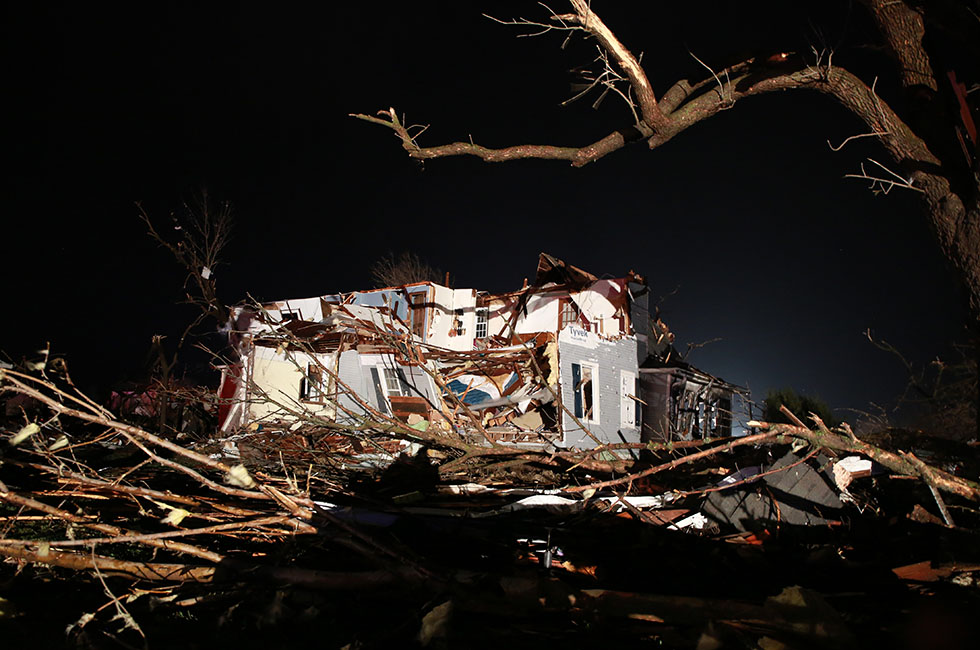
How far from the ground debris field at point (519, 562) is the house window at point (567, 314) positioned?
1356cm

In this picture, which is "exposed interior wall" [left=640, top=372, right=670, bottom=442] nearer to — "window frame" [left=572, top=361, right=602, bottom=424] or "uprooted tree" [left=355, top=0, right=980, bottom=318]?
"window frame" [left=572, top=361, right=602, bottom=424]

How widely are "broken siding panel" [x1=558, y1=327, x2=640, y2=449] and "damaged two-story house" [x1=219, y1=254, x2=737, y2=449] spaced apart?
38 mm

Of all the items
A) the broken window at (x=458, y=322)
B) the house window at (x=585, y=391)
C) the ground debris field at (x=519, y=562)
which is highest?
the broken window at (x=458, y=322)

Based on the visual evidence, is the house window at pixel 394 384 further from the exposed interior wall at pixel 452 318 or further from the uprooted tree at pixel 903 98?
the uprooted tree at pixel 903 98

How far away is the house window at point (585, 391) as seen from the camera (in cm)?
1535

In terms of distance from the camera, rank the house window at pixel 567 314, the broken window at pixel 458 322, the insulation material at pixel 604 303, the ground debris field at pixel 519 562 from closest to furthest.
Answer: the ground debris field at pixel 519 562 → the insulation material at pixel 604 303 → the house window at pixel 567 314 → the broken window at pixel 458 322

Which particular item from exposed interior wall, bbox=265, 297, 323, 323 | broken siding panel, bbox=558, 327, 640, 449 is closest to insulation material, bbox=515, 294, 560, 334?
broken siding panel, bbox=558, 327, 640, 449

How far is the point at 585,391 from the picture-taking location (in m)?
15.8

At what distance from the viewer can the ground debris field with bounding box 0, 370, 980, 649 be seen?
231 cm

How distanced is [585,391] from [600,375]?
634 millimetres

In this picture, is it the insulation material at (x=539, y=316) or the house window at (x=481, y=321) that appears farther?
the house window at (x=481, y=321)

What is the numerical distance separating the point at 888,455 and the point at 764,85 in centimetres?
308

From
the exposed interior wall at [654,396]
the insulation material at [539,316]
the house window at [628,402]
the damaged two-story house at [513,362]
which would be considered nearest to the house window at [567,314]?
the damaged two-story house at [513,362]

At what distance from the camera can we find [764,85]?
4.59 metres
